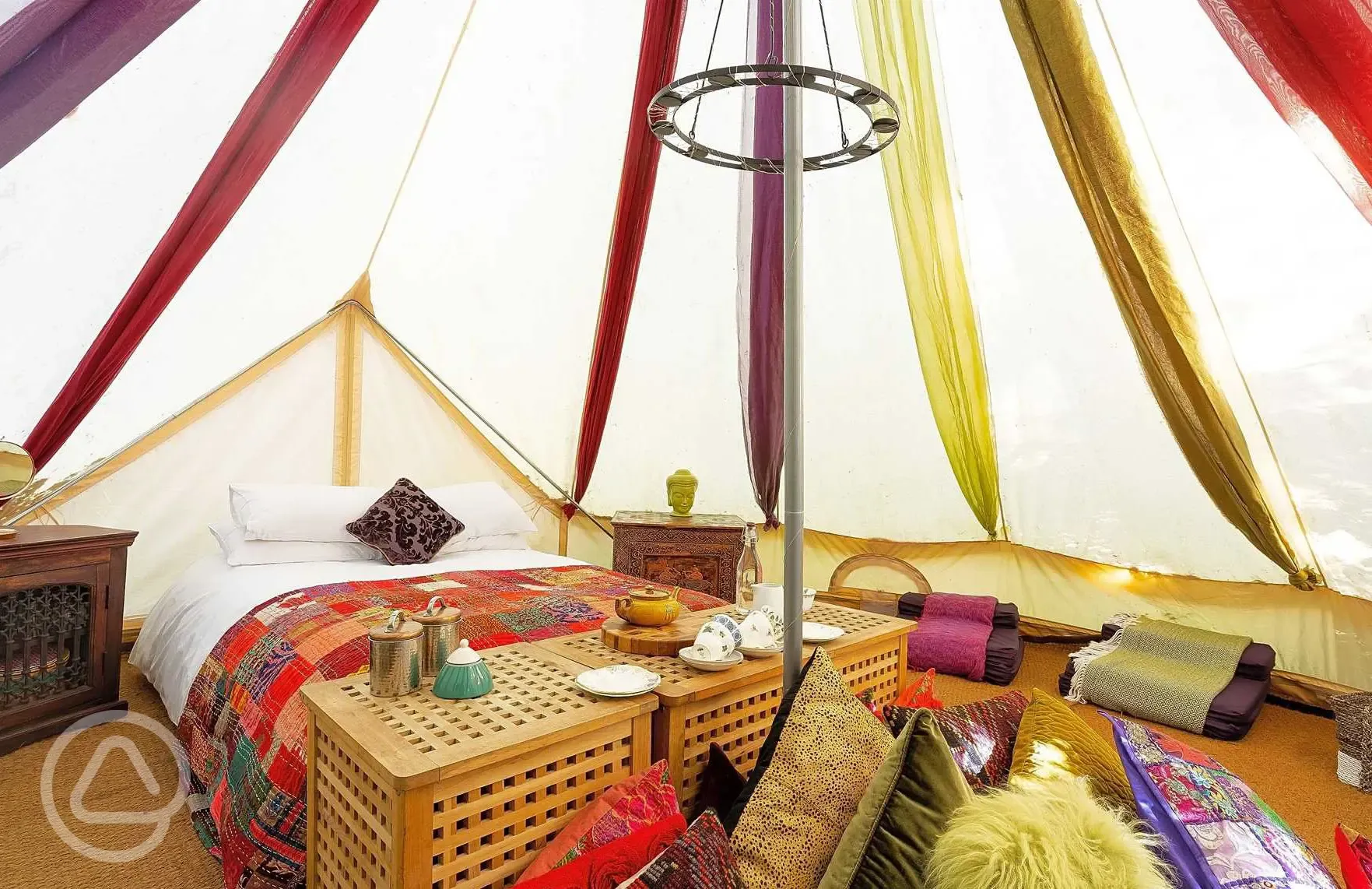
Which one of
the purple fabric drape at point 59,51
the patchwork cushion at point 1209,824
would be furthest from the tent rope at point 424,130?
the patchwork cushion at point 1209,824

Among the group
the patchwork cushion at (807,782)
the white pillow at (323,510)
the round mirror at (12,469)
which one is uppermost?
the round mirror at (12,469)

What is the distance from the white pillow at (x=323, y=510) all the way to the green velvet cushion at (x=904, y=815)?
9.28 ft

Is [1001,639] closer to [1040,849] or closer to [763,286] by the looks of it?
[763,286]

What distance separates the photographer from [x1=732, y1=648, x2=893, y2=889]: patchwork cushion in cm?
106

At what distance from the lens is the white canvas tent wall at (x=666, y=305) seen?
8.42 feet

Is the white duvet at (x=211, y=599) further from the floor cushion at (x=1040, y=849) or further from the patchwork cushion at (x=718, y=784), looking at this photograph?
the floor cushion at (x=1040, y=849)

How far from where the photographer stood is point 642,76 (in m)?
3.31

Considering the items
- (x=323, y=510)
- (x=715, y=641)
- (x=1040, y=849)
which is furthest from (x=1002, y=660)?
(x=323, y=510)

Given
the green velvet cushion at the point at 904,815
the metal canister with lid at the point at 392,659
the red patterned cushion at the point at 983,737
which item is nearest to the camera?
the green velvet cushion at the point at 904,815

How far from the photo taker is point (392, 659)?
4.66 ft

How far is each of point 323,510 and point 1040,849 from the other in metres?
3.12

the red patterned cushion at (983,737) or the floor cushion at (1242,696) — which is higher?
the red patterned cushion at (983,737)

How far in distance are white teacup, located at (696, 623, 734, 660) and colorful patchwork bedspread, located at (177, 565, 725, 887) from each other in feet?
2.11

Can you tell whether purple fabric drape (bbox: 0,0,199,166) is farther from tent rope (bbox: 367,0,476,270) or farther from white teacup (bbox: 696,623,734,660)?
Result: white teacup (bbox: 696,623,734,660)
